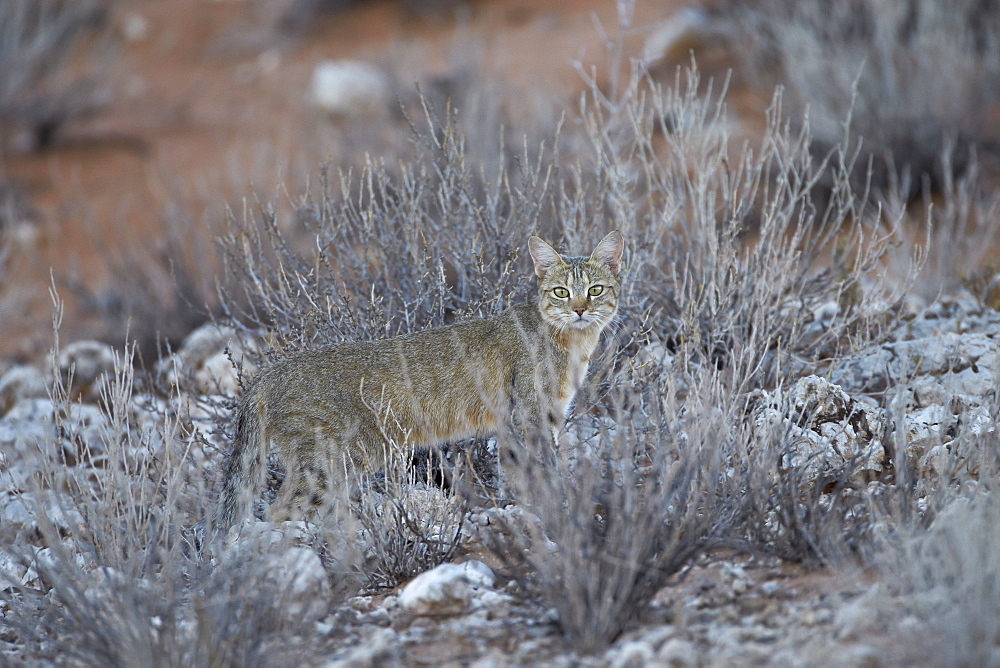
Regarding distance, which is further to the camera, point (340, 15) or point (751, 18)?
point (340, 15)

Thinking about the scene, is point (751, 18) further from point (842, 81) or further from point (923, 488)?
point (923, 488)

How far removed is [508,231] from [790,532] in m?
2.31

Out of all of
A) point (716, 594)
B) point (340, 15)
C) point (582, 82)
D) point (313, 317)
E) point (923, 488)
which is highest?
point (340, 15)

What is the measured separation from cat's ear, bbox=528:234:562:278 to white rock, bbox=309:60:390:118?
730cm

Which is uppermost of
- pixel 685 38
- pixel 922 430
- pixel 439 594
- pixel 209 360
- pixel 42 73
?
pixel 42 73

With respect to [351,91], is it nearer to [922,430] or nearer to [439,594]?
[922,430]

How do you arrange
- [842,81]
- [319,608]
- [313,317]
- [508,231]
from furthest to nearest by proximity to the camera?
[842,81] < [508,231] < [313,317] < [319,608]

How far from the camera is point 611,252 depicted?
462 cm

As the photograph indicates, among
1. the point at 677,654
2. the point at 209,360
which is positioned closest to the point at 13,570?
the point at 209,360

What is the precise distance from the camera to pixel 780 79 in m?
10.5

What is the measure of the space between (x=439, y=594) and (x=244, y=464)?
1101 millimetres

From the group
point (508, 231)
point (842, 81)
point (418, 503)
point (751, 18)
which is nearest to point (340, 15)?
point (751, 18)

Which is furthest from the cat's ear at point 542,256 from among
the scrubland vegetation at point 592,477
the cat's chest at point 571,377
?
the cat's chest at point 571,377

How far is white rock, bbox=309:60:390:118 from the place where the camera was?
1171cm
